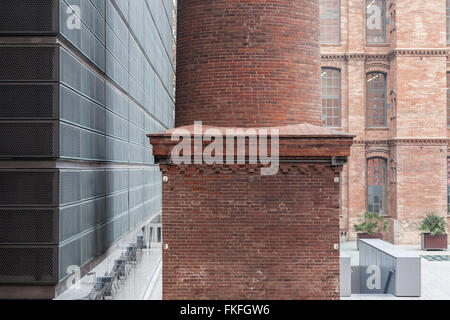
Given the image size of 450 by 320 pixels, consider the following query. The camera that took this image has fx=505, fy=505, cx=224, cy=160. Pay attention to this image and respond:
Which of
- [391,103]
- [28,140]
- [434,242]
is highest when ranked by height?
[391,103]

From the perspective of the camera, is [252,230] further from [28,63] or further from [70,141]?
[28,63]

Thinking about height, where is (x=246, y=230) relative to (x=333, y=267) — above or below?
above

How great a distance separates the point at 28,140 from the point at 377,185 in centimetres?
2402

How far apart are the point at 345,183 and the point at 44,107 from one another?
22.6 meters

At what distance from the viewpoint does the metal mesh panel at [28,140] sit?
703cm

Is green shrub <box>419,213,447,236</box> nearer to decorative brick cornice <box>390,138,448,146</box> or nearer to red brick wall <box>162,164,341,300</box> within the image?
decorative brick cornice <box>390,138,448,146</box>

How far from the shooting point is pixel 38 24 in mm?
7094

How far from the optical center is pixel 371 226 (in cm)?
2562

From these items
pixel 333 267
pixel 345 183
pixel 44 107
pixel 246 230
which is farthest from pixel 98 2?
pixel 345 183

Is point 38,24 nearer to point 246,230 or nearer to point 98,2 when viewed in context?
point 98,2

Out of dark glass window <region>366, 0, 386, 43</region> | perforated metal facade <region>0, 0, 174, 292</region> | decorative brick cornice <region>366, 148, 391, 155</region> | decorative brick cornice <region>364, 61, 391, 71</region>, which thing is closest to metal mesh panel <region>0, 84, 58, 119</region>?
perforated metal facade <region>0, 0, 174, 292</region>

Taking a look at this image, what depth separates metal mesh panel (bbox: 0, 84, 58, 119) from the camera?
23.2 ft

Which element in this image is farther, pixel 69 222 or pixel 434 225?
pixel 434 225

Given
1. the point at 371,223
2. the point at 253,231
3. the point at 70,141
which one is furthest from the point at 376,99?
the point at 70,141
